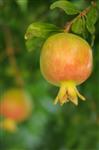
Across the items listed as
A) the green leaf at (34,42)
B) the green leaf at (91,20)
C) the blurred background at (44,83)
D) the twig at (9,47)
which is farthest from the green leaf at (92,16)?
the twig at (9,47)

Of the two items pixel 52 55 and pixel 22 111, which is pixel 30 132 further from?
pixel 52 55

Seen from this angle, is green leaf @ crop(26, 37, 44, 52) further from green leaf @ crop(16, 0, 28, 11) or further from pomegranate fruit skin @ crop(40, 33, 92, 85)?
green leaf @ crop(16, 0, 28, 11)

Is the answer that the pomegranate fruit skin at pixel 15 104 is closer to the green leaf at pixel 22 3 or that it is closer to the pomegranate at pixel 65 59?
the green leaf at pixel 22 3

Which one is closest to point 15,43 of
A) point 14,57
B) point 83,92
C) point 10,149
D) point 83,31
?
point 14,57

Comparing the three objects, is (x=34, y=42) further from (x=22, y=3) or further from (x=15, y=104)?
(x=15, y=104)

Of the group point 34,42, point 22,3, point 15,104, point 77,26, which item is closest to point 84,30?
point 77,26

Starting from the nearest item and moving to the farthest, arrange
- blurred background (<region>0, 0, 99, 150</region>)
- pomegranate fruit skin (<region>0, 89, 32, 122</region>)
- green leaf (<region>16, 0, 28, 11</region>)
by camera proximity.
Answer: green leaf (<region>16, 0, 28, 11</region>), blurred background (<region>0, 0, 99, 150</region>), pomegranate fruit skin (<region>0, 89, 32, 122</region>)

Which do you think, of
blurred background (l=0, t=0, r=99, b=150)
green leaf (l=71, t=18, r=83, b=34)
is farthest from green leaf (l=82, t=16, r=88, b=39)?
blurred background (l=0, t=0, r=99, b=150)
